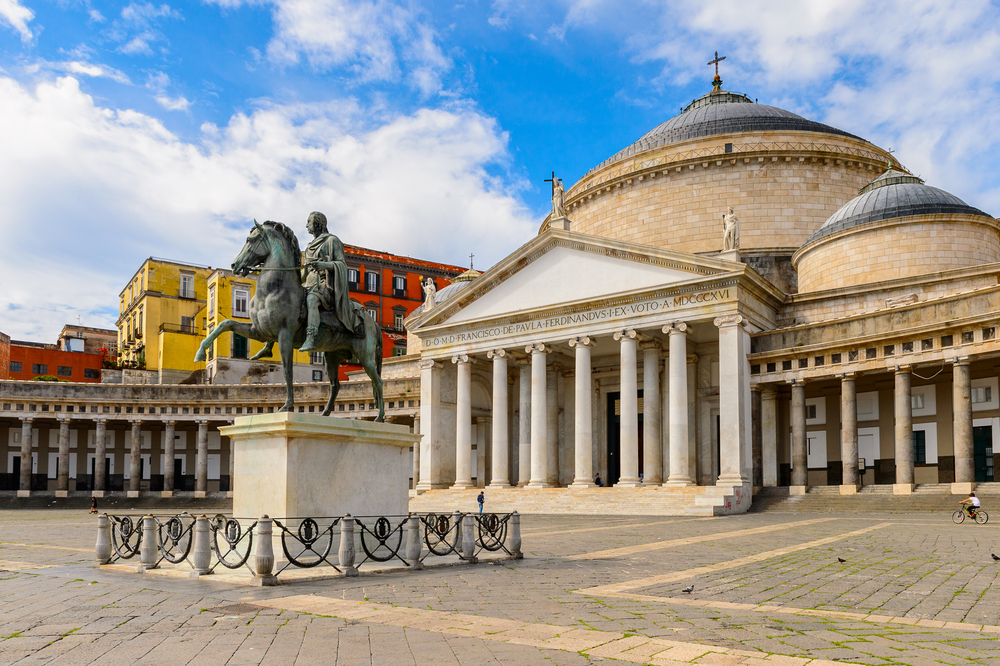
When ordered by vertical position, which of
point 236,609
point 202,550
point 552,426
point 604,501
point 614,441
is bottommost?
point 604,501

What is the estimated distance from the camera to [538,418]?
45.2m

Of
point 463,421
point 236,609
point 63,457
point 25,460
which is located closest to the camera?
point 236,609

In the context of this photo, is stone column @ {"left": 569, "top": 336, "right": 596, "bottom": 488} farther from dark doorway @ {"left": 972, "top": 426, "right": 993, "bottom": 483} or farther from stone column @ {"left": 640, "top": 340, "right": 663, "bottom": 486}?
dark doorway @ {"left": 972, "top": 426, "right": 993, "bottom": 483}

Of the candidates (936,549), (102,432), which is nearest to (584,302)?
(936,549)

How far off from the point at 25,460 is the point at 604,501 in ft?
142

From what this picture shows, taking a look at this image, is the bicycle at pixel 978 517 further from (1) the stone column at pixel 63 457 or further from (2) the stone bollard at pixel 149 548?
(1) the stone column at pixel 63 457

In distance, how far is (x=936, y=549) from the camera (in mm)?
17844

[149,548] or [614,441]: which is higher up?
[614,441]

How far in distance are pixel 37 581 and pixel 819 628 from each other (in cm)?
1162

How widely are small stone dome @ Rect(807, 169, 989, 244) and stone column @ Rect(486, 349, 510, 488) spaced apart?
1830cm

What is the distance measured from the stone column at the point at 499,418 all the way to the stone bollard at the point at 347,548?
1310 inches

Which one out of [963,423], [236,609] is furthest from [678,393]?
[236,609]

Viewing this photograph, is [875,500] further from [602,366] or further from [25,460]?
[25,460]

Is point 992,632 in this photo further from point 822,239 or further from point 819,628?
point 822,239
